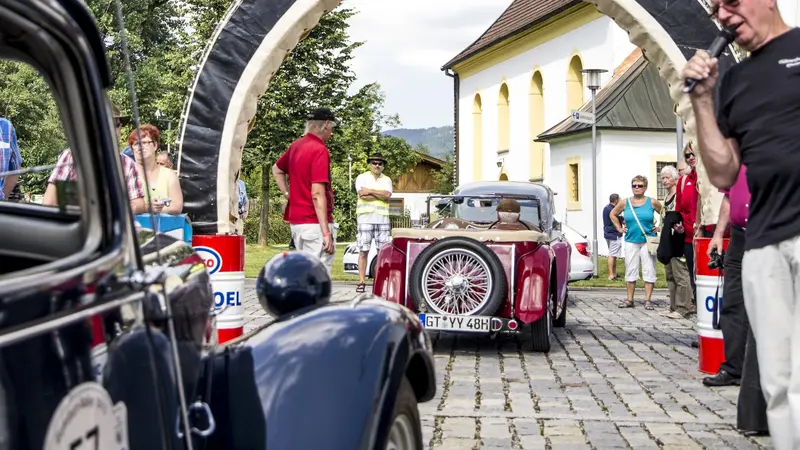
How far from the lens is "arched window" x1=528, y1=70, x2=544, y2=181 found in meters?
45.0

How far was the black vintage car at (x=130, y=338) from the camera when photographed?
1901mm

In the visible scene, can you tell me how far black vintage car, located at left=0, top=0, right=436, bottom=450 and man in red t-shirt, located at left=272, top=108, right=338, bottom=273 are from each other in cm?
603

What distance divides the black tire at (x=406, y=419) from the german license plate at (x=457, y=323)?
18.9 ft

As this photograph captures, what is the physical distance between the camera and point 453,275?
9531 mm

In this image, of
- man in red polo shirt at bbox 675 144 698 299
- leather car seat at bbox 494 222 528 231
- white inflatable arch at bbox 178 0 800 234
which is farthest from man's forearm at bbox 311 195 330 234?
man in red polo shirt at bbox 675 144 698 299

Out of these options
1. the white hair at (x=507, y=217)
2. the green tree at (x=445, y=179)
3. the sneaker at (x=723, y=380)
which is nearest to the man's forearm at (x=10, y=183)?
the sneaker at (x=723, y=380)

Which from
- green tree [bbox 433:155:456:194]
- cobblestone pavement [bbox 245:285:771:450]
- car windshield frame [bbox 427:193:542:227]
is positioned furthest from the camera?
green tree [bbox 433:155:456:194]

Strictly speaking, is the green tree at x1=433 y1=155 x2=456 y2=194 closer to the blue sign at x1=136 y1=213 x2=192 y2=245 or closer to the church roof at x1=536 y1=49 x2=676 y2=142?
the church roof at x1=536 y1=49 x2=676 y2=142

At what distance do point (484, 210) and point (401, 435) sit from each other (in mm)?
9250

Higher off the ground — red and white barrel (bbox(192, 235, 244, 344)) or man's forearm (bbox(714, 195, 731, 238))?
man's forearm (bbox(714, 195, 731, 238))

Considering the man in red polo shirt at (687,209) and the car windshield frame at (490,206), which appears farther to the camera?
the car windshield frame at (490,206)

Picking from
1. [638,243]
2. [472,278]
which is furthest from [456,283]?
[638,243]

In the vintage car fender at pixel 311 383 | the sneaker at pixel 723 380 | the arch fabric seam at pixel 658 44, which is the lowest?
the sneaker at pixel 723 380

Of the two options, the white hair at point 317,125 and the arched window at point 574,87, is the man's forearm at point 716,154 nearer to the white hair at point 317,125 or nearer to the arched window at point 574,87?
the white hair at point 317,125
